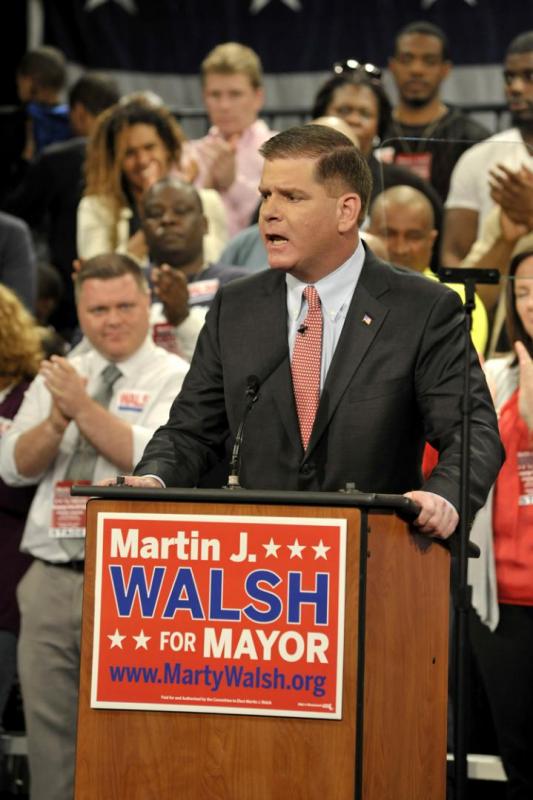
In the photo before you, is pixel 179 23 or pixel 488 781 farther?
pixel 179 23

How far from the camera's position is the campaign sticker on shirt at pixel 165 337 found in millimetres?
5414

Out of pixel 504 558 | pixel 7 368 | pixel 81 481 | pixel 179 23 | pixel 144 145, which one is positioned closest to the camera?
pixel 504 558

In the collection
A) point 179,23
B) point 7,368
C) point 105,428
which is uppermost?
point 179,23

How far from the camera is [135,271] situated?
511 cm

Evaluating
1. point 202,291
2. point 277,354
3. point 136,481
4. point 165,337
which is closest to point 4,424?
point 165,337

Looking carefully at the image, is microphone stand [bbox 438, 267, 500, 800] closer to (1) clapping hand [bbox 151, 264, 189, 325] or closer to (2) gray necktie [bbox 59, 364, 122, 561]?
(2) gray necktie [bbox 59, 364, 122, 561]

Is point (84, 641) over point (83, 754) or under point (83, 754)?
over

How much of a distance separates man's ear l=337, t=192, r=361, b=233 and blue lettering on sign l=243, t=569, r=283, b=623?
930 millimetres

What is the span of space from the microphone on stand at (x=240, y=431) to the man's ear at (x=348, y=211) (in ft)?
1.49

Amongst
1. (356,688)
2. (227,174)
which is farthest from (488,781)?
(227,174)

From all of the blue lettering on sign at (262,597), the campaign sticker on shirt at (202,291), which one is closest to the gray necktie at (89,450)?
the campaign sticker on shirt at (202,291)

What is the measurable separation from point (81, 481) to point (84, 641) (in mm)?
2023

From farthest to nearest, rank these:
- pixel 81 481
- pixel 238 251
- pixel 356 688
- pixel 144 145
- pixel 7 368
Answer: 1. pixel 144 145
2. pixel 238 251
3. pixel 7 368
4. pixel 81 481
5. pixel 356 688

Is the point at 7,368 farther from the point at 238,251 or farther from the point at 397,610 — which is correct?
the point at 397,610
